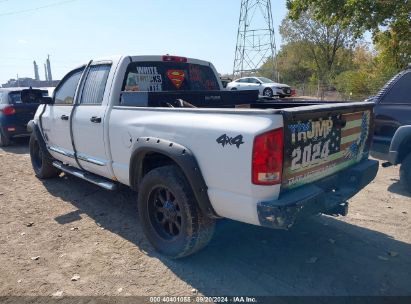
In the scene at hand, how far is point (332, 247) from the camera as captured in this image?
12.0ft

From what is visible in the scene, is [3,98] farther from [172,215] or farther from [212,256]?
[212,256]

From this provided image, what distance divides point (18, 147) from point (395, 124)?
9.64 m

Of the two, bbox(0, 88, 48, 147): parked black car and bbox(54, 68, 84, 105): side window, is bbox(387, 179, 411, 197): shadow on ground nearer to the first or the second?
bbox(54, 68, 84, 105): side window

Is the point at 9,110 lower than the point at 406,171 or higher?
higher

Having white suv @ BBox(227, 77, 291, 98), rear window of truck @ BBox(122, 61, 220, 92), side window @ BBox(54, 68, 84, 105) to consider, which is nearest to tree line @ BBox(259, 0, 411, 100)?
white suv @ BBox(227, 77, 291, 98)

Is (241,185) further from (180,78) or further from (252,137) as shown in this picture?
(180,78)

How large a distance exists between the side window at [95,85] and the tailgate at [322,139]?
8.44ft

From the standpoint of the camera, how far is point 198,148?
288 cm

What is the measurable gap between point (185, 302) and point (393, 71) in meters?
17.9

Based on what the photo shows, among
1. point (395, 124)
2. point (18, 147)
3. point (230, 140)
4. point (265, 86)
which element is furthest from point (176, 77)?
point (265, 86)

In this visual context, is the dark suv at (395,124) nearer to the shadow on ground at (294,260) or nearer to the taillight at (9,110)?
the shadow on ground at (294,260)

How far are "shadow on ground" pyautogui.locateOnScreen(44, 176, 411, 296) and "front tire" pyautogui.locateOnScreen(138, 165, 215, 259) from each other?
20cm

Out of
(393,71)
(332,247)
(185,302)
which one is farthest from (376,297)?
(393,71)

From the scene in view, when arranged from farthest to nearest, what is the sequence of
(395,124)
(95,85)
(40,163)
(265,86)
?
(265,86), (40,163), (395,124), (95,85)
